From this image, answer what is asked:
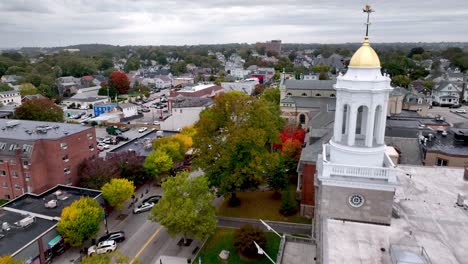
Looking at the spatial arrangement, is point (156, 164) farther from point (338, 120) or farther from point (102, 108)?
point (102, 108)

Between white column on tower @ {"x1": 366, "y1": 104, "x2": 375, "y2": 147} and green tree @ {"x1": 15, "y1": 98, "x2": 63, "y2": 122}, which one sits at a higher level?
white column on tower @ {"x1": 366, "y1": 104, "x2": 375, "y2": 147}

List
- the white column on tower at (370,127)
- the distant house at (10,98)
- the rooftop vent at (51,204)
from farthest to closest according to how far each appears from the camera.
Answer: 1. the distant house at (10,98)
2. the rooftop vent at (51,204)
3. the white column on tower at (370,127)

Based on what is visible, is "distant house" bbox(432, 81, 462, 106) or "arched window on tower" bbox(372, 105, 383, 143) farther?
"distant house" bbox(432, 81, 462, 106)

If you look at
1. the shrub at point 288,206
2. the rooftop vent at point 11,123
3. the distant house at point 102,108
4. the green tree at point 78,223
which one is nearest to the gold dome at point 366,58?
the shrub at point 288,206

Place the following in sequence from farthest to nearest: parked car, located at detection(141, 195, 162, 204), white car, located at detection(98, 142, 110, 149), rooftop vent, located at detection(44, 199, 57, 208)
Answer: white car, located at detection(98, 142, 110, 149)
parked car, located at detection(141, 195, 162, 204)
rooftop vent, located at detection(44, 199, 57, 208)

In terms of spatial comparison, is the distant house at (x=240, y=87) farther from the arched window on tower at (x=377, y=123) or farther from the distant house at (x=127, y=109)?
the arched window on tower at (x=377, y=123)

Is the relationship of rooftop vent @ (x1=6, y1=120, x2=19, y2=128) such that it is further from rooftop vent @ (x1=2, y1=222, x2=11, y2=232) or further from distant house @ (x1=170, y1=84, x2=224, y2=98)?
distant house @ (x1=170, y1=84, x2=224, y2=98)

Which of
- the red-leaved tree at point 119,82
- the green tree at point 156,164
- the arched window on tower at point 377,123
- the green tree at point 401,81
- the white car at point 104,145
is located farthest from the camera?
the red-leaved tree at point 119,82

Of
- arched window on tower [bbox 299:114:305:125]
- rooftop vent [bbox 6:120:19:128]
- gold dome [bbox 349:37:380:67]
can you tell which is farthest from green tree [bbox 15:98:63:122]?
gold dome [bbox 349:37:380:67]
